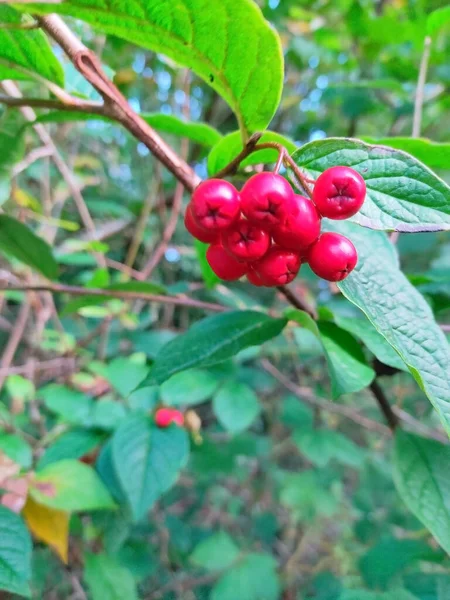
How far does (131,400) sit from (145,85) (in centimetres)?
182

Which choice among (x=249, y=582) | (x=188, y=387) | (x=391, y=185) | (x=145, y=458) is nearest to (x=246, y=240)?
(x=391, y=185)

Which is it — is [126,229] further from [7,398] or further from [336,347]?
[336,347]

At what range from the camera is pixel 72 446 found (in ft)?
3.78

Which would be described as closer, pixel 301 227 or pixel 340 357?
pixel 301 227

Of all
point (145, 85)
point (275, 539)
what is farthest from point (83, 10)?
point (275, 539)

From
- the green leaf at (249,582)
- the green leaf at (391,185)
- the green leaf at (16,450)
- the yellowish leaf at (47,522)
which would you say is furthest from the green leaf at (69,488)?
the green leaf at (249,582)

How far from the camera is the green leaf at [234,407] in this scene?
1293 mm

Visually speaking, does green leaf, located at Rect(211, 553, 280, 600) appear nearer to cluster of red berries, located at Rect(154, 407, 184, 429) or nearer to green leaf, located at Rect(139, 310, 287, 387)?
cluster of red berries, located at Rect(154, 407, 184, 429)

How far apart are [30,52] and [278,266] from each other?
1.24 feet

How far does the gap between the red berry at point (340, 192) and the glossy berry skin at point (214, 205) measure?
85mm

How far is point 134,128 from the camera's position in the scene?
557 mm

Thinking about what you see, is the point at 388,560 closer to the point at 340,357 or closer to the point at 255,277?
the point at 340,357

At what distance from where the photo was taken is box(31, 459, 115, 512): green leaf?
0.91m

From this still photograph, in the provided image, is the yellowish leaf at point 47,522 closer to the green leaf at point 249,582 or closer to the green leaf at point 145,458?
the green leaf at point 145,458
